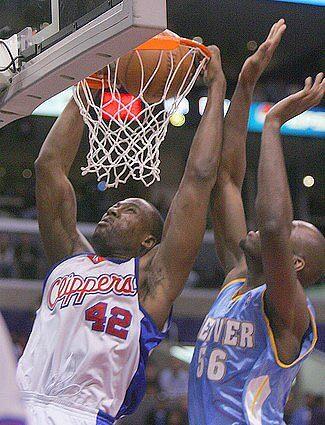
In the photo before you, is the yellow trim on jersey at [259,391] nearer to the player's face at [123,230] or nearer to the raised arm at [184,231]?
the raised arm at [184,231]

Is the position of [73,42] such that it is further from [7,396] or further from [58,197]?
[7,396]

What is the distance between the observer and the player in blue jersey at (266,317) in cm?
368

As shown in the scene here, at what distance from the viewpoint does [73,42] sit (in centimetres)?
339

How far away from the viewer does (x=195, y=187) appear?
3.88m

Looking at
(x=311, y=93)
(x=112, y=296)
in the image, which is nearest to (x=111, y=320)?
(x=112, y=296)

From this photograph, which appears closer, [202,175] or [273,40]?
[202,175]

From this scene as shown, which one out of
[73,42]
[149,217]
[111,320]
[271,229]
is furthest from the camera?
[149,217]

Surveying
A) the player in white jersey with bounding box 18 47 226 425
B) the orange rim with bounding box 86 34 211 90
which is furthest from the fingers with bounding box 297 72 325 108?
the orange rim with bounding box 86 34 211 90

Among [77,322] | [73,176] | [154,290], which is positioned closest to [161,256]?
[154,290]

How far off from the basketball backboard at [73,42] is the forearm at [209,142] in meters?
0.64

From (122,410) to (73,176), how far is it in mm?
9812

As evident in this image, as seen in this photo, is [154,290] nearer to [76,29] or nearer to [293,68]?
[76,29]

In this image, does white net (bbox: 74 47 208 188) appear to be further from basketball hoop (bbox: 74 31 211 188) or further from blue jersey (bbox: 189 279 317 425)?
blue jersey (bbox: 189 279 317 425)

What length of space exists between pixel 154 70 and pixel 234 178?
27.4 inches
